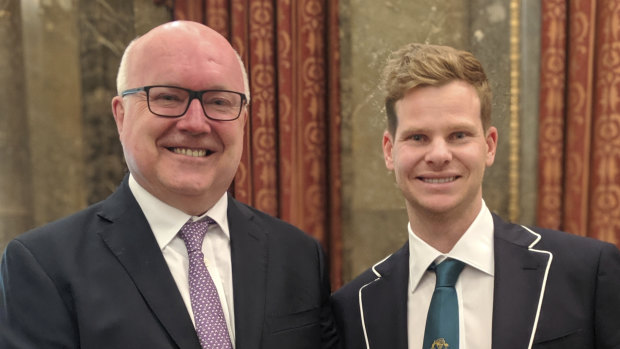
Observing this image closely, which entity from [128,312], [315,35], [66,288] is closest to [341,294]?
[128,312]

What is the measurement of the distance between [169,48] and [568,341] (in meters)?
1.27

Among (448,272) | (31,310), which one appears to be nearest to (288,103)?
(448,272)

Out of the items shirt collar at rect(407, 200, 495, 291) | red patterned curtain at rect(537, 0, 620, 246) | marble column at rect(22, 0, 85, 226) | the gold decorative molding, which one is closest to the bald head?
shirt collar at rect(407, 200, 495, 291)

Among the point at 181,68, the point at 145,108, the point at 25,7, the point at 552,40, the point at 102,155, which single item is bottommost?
the point at 102,155

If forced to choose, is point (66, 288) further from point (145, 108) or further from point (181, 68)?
point (181, 68)

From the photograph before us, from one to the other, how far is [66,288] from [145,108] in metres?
0.48

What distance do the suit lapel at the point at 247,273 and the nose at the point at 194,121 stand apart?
0.99ft

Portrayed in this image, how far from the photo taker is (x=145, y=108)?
4.64 feet

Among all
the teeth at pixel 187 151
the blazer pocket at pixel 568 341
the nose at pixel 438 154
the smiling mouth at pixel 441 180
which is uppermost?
the teeth at pixel 187 151

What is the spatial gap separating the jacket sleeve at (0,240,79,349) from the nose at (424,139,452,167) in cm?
99

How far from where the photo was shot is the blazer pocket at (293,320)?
146cm

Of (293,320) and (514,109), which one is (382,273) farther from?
(514,109)

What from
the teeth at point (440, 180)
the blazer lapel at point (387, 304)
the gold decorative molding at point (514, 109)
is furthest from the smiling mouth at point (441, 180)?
the gold decorative molding at point (514, 109)

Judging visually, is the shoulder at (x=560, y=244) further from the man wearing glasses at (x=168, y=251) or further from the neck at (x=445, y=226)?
the man wearing glasses at (x=168, y=251)
